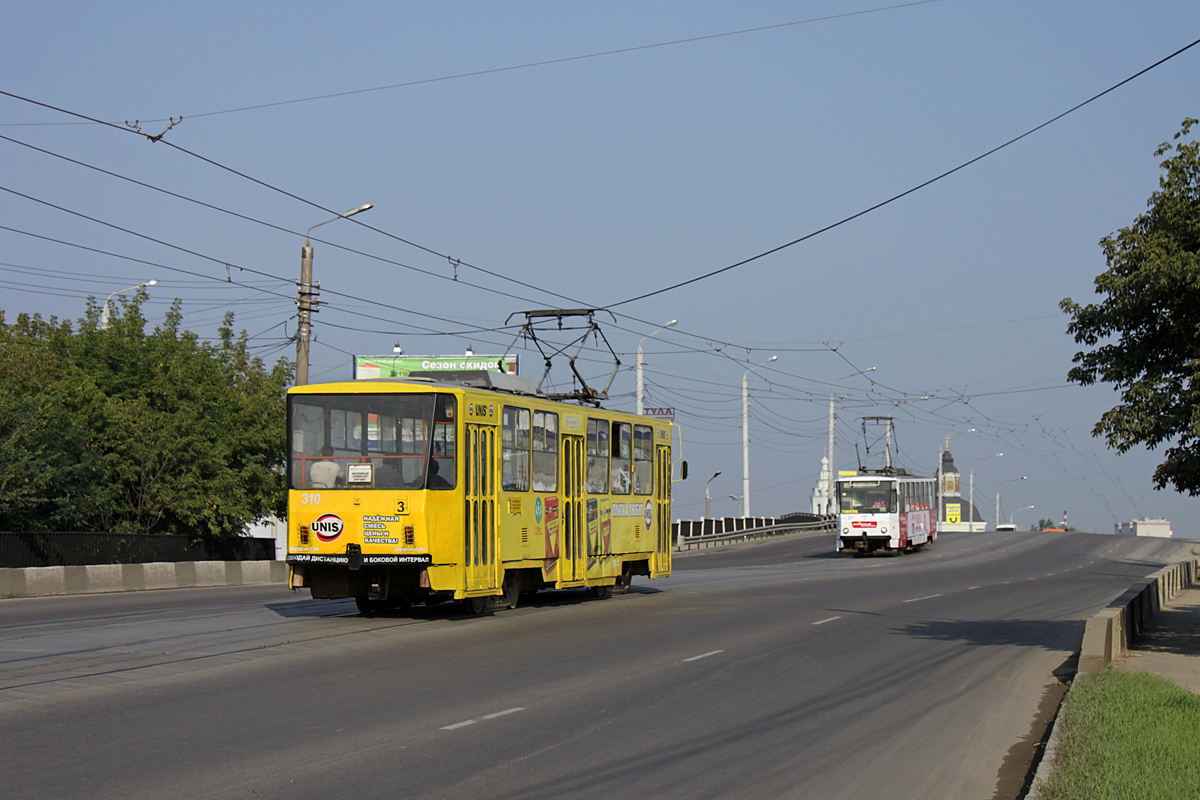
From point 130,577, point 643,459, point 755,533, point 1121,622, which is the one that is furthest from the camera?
point 755,533

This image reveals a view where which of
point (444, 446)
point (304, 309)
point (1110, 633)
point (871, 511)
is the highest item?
point (304, 309)

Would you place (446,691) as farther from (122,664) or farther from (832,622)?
(832,622)

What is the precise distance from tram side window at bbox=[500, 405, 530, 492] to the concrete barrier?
28.7ft

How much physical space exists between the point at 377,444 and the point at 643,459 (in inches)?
329

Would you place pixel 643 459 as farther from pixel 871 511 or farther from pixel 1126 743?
pixel 871 511

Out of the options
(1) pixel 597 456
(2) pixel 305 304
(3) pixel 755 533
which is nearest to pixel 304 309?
(2) pixel 305 304

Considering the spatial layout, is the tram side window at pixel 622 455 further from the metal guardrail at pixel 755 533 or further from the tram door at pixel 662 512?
the metal guardrail at pixel 755 533

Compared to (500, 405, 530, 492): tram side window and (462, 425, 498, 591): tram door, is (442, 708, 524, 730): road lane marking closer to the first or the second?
(462, 425, 498, 591): tram door

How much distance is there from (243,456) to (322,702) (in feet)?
90.1

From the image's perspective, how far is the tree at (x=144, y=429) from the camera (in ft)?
102

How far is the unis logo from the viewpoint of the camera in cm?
1705

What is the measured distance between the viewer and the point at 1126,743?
8570 mm

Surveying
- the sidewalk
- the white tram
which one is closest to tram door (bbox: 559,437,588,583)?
the sidewalk

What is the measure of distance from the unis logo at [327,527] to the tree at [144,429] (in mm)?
14927
